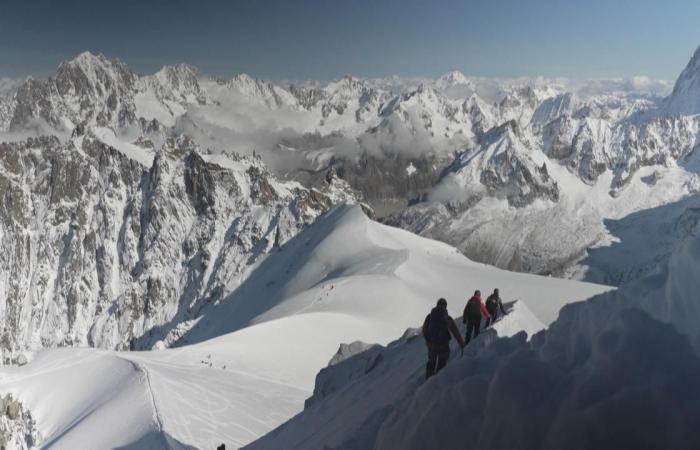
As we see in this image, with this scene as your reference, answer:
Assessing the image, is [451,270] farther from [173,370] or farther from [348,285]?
[173,370]

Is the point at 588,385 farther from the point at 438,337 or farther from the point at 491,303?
the point at 491,303

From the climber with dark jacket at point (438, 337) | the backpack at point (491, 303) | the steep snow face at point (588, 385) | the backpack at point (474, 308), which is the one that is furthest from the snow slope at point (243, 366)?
the steep snow face at point (588, 385)

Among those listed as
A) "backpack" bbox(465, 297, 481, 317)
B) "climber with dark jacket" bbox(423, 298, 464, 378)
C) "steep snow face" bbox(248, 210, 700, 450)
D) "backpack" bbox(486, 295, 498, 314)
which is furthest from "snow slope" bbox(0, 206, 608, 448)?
"steep snow face" bbox(248, 210, 700, 450)

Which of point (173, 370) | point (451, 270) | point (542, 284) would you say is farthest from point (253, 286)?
point (173, 370)

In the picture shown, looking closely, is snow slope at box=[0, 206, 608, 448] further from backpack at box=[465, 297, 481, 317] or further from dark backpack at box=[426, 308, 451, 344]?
dark backpack at box=[426, 308, 451, 344]

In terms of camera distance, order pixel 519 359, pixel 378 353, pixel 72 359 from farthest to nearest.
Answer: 1. pixel 72 359
2. pixel 378 353
3. pixel 519 359

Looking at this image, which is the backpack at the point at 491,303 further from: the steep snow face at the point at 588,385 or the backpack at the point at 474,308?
the steep snow face at the point at 588,385

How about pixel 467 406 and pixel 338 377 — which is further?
pixel 338 377
